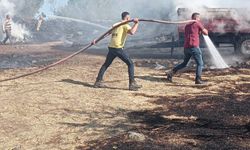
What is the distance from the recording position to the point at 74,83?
427 inches

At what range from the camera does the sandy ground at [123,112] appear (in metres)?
6.33

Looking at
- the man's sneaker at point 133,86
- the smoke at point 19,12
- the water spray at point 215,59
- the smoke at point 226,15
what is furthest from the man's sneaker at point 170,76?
the smoke at point 19,12

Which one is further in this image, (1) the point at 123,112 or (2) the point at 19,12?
(2) the point at 19,12

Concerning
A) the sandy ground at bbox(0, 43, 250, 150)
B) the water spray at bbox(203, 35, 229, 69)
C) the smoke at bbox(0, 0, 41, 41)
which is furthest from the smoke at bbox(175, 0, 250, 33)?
the smoke at bbox(0, 0, 41, 41)

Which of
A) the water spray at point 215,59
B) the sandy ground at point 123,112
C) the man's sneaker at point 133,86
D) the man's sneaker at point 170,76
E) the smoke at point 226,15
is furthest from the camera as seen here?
the smoke at point 226,15

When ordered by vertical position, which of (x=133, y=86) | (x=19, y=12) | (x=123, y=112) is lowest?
(x=123, y=112)

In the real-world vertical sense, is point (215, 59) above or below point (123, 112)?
above

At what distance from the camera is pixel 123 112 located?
7.97 m

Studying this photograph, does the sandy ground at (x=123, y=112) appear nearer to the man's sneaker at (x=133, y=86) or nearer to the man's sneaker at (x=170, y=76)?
the man's sneaker at (x=133, y=86)

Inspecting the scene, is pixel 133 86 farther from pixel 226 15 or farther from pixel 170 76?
pixel 226 15

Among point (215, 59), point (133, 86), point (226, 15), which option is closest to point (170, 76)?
point (133, 86)

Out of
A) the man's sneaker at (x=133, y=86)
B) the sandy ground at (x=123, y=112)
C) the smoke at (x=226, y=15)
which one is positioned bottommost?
the sandy ground at (x=123, y=112)

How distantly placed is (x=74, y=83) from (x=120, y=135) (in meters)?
4.49

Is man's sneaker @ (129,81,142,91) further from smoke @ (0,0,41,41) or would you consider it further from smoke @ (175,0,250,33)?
smoke @ (0,0,41,41)
